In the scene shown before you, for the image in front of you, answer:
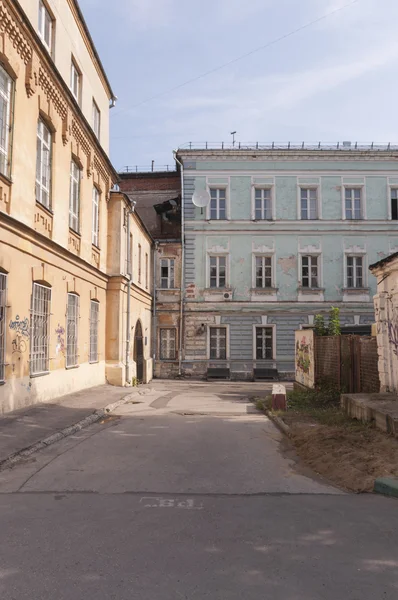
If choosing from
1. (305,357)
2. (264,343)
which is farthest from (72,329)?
(264,343)

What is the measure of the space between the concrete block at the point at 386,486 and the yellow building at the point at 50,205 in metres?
7.31

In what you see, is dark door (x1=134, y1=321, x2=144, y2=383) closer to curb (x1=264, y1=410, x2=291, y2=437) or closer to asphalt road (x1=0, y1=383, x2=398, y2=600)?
curb (x1=264, y1=410, x2=291, y2=437)

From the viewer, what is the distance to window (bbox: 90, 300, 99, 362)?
17.3 meters

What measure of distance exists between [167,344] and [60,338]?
15.0m

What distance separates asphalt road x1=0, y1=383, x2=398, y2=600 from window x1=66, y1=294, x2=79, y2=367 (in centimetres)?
726

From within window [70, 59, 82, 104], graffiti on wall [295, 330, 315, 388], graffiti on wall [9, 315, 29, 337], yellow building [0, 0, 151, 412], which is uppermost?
window [70, 59, 82, 104]

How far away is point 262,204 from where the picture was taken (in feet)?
93.9

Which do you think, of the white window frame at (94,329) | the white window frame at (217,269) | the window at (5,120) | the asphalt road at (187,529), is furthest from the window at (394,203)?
the asphalt road at (187,529)

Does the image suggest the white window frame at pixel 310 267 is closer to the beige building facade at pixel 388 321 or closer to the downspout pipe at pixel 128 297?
the downspout pipe at pixel 128 297

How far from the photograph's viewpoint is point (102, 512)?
465 cm

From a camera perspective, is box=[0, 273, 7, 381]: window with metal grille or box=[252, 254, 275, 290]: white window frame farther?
box=[252, 254, 275, 290]: white window frame

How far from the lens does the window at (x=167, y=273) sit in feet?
94.5

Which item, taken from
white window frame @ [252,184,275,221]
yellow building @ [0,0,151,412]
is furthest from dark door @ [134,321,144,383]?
white window frame @ [252,184,275,221]

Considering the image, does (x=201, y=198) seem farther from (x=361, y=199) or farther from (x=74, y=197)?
(x=74, y=197)
